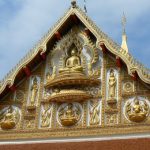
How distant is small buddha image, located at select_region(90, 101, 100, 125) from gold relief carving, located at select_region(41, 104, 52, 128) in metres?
1.12

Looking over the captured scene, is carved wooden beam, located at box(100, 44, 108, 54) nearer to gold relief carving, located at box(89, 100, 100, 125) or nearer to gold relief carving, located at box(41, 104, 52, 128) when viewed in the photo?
gold relief carving, located at box(89, 100, 100, 125)

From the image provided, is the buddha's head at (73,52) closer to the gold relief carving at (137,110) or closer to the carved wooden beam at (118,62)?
the carved wooden beam at (118,62)

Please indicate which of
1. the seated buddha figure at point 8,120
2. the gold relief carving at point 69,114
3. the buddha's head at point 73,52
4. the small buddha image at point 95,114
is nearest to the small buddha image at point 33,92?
the seated buddha figure at point 8,120

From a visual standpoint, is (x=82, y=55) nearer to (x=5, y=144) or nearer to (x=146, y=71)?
(x=146, y=71)

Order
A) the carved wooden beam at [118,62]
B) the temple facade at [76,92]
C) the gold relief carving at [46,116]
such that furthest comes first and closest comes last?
1. the gold relief carving at [46,116]
2. the carved wooden beam at [118,62]
3. the temple facade at [76,92]

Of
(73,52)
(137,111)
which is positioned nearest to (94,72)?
(73,52)

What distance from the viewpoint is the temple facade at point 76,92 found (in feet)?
32.2

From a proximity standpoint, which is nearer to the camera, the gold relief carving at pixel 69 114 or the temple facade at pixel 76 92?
the temple facade at pixel 76 92

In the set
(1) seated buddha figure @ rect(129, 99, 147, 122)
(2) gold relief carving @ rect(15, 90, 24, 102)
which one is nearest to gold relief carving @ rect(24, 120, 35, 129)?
(2) gold relief carving @ rect(15, 90, 24, 102)

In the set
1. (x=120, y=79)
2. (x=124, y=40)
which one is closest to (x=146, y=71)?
(x=120, y=79)

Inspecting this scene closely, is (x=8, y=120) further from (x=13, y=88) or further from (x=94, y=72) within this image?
(x=94, y=72)

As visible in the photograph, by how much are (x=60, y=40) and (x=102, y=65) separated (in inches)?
58.5

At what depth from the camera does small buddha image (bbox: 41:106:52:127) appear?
411 inches

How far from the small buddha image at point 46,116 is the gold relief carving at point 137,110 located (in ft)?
6.59
